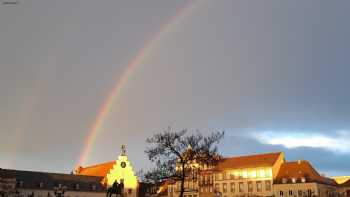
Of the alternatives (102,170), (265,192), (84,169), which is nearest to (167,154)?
(265,192)

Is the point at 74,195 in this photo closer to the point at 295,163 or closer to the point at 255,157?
the point at 255,157

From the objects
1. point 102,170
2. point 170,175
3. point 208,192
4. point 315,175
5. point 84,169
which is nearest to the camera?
point 170,175

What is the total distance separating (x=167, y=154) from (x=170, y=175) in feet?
8.48

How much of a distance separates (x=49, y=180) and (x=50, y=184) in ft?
3.98

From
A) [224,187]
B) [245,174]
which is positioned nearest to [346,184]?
[245,174]

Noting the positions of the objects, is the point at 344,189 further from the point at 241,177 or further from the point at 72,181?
the point at 72,181

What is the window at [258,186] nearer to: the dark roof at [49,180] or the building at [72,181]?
the building at [72,181]

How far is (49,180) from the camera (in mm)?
104625

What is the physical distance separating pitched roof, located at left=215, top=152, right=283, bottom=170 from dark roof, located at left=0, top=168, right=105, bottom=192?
30992 millimetres

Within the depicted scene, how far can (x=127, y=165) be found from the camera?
12012 cm

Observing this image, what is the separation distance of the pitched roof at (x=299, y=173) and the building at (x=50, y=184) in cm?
4321

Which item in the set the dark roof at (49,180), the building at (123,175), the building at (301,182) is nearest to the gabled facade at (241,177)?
the building at (301,182)

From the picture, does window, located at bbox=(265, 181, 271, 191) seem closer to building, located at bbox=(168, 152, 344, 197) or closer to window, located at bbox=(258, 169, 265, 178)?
building, located at bbox=(168, 152, 344, 197)

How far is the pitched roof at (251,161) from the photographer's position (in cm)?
10425
